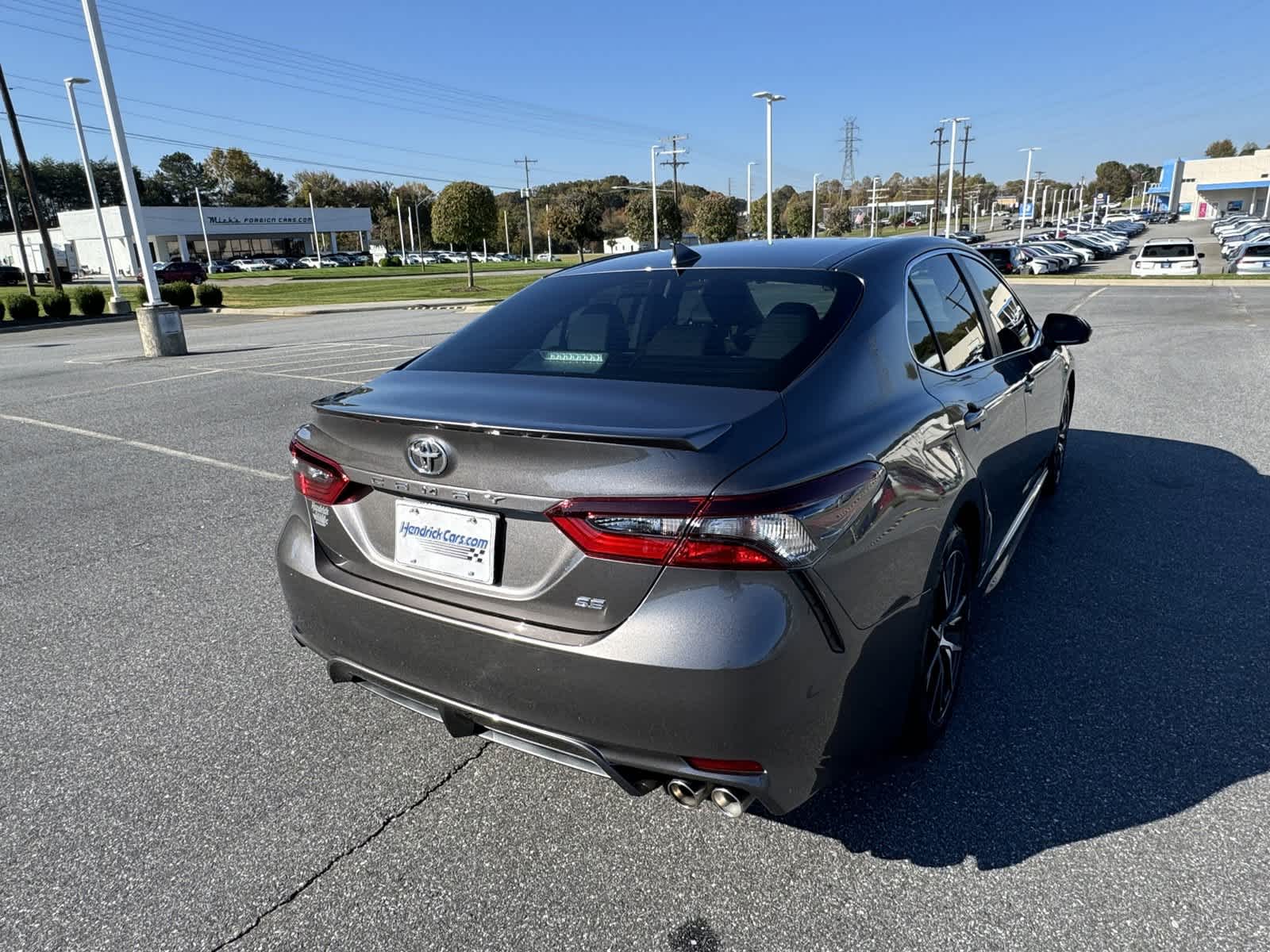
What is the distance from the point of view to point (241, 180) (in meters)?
120

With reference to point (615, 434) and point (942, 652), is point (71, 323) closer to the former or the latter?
point (615, 434)

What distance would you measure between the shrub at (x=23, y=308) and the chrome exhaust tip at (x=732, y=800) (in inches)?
1283

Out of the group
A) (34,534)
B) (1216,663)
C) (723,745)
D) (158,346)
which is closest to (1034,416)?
(1216,663)

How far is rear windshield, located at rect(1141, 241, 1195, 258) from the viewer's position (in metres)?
28.2

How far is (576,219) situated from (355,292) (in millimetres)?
28865

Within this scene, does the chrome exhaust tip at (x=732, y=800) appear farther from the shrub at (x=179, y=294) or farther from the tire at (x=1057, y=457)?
the shrub at (x=179, y=294)

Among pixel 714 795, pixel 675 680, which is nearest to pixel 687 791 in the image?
pixel 714 795

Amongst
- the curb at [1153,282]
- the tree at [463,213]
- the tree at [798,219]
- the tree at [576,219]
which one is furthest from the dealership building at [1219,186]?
the tree at [463,213]

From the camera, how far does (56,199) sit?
371 ft

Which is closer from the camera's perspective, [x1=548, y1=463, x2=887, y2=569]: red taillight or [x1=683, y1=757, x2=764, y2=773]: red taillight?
[x1=548, y1=463, x2=887, y2=569]: red taillight

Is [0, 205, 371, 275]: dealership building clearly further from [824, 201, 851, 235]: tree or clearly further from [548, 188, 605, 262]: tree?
[824, 201, 851, 235]: tree

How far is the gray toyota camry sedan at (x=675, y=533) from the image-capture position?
183 centimetres

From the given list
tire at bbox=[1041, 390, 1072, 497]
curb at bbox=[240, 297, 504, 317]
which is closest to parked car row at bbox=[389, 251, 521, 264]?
curb at bbox=[240, 297, 504, 317]

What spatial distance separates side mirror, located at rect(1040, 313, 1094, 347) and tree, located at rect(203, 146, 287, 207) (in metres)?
132
